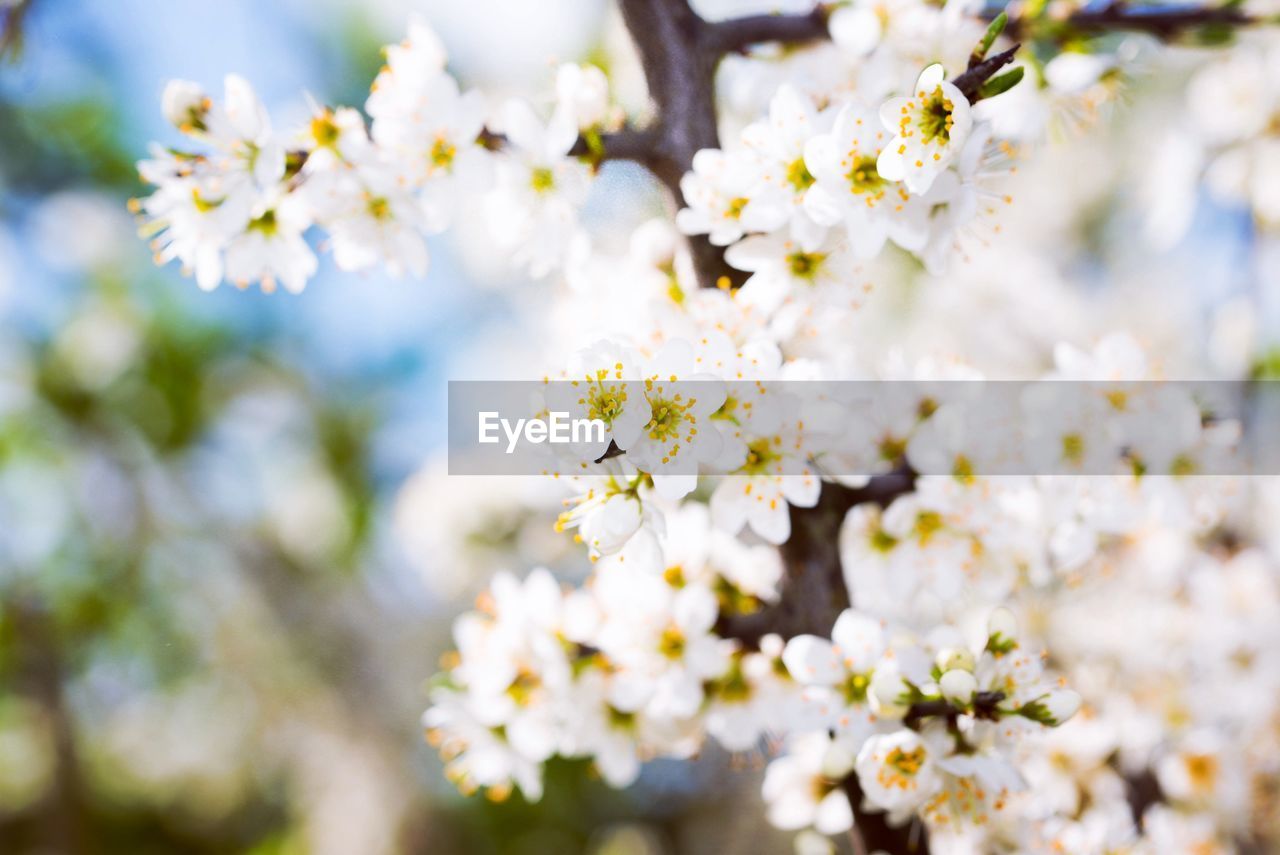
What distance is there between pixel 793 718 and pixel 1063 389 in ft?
1.61

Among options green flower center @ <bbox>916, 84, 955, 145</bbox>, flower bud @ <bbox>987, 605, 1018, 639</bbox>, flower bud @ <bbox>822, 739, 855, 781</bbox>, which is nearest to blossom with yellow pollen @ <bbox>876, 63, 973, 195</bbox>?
green flower center @ <bbox>916, 84, 955, 145</bbox>

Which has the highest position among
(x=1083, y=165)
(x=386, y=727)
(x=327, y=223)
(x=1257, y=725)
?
(x=327, y=223)

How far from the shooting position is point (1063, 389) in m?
1.02

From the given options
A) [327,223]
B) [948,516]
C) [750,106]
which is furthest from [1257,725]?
[327,223]

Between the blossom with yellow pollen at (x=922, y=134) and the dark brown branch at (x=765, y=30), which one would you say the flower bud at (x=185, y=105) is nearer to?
the dark brown branch at (x=765, y=30)

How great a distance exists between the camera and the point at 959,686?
2.56ft

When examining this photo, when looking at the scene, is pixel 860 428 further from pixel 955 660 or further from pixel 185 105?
pixel 185 105

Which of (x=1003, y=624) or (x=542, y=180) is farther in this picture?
(x=542, y=180)

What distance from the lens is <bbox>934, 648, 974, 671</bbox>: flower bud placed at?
0.81 meters

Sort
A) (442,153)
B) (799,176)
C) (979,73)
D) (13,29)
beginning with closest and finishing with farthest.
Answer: (979,73) < (799,176) < (442,153) < (13,29)

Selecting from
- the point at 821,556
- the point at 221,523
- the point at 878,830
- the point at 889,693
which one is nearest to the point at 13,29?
the point at 821,556

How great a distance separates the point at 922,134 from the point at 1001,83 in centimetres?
7

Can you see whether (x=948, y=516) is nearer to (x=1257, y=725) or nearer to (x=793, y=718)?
(x=793, y=718)

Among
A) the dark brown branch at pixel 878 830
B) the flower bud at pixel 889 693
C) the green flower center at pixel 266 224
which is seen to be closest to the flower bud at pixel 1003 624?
the flower bud at pixel 889 693
